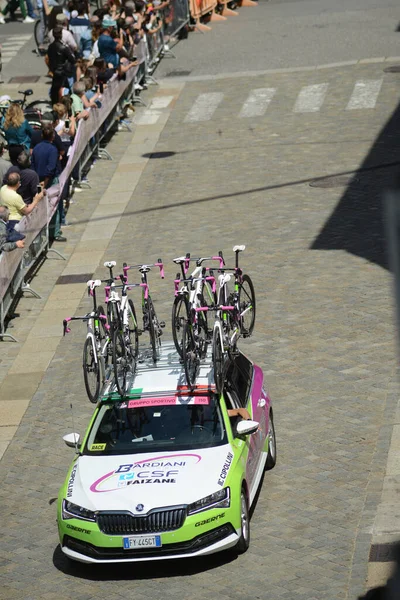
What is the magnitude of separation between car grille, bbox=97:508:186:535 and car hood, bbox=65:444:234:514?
61 mm

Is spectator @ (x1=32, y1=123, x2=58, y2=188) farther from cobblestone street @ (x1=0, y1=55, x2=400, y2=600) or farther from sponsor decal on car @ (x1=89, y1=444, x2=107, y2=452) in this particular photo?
sponsor decal on car @ (x1=89, y1=444, x2=107, y2=452)

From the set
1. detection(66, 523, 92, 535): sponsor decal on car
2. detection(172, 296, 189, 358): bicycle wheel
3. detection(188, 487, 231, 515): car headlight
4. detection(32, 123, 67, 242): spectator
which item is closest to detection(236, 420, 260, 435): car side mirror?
detection(188, 487, 231, 515): car headlight

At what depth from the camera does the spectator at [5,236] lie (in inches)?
695

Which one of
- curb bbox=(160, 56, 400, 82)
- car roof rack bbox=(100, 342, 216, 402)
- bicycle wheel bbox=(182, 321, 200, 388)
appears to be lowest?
curb bbox=(160, 56, 400, 82)

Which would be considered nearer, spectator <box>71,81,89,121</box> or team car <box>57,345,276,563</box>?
team car <box>57,345,276,563</box>

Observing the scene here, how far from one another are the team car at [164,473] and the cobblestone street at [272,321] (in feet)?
1.31

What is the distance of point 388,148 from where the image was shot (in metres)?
25.1

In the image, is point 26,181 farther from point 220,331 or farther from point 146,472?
point 146,472

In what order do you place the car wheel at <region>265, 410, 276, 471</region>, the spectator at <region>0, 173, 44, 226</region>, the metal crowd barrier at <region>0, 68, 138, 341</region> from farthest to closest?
1. the spectator at <region>0, 173, 44, 226</region>
2. the metal crowd barrier at <region>0, 68, 138, 341</region>
3. the car wheel at <region>265, 410, 276, 471</region>

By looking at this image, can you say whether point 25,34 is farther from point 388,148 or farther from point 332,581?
point 332,581

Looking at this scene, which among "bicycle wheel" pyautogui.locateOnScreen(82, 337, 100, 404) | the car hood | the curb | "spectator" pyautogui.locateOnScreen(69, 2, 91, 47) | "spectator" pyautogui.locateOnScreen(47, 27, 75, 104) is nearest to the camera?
the car hood

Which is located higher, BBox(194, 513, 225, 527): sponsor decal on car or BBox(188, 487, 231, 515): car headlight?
BBox(188, 487, 231, 515): car headlight

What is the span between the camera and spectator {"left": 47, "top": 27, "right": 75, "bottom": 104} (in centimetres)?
2720

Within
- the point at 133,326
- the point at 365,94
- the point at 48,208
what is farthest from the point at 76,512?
the point at 365,94
